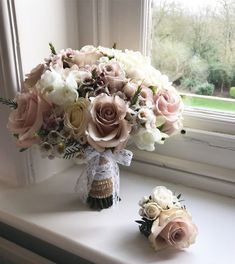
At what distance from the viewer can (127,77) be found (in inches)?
28.2

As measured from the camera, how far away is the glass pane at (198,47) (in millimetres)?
832

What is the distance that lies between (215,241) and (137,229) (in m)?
0.18

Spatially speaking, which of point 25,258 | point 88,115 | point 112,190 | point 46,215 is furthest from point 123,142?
point 25,258

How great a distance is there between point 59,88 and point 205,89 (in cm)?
45

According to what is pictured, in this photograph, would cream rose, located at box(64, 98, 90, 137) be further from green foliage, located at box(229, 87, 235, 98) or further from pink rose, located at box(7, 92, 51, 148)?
green foliage, located at box(229, 87, 235, 98)

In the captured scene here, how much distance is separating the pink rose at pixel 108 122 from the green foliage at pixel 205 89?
35 centimetres

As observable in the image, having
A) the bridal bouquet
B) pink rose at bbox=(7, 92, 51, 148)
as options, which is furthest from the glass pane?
pink rose at bbox=(7, 92, 51, 148)

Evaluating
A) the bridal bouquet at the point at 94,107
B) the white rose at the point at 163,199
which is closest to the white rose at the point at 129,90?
the bridal bouquet at the point at 94,107

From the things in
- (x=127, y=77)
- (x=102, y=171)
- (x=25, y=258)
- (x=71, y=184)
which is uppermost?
(x=127, y=77)

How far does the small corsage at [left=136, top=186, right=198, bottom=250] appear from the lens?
662mm

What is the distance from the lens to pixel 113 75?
2.25ft

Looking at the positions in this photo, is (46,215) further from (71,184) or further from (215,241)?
(215,241)

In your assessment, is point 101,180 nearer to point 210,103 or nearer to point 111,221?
point 111,221

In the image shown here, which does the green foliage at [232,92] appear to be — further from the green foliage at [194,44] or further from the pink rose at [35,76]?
the pink rose at [35,76]
